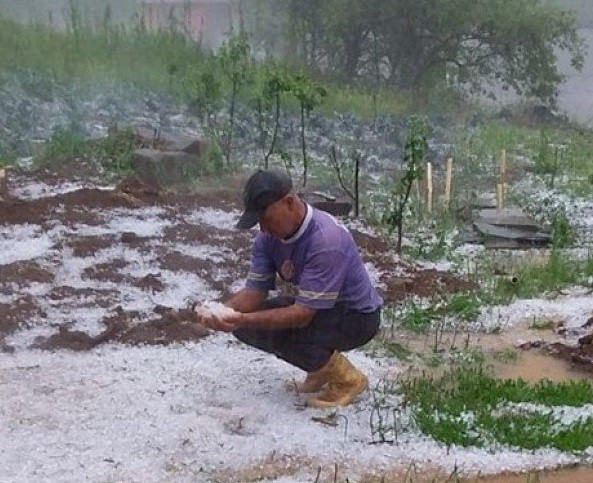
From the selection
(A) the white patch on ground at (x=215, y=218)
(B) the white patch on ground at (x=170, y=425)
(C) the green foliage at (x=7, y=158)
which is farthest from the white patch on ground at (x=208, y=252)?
(C) the green foliage at (x=7, y=158)

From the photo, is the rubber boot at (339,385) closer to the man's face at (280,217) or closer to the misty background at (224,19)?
the man's face at (280,217)

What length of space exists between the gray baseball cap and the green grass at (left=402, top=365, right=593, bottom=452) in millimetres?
1068

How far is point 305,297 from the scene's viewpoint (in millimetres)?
3953

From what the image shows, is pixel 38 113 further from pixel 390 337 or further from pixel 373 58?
pixel 373 58

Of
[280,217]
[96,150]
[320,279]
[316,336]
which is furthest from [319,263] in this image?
[96,150]

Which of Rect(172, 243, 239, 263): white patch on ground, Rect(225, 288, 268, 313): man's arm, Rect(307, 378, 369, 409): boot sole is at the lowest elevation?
Rect(307, 378, 369, 409): boot sole

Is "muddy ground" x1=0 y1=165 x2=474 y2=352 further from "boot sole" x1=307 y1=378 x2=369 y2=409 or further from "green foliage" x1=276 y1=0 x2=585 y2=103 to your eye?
"green foliage" x1=276 y1=0 x2=585 y2=103

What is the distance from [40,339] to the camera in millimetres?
4988

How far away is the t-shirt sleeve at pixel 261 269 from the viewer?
4.20 meters

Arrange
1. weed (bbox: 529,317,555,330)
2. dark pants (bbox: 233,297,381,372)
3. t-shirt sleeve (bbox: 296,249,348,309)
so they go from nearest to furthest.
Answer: t-shirt sleeve (bbox: 296,249,348,309)
dark pants (bbox: 233,297,381,372)
weed (bbox: 529,317,555,330)

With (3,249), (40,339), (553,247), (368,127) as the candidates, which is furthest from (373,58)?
(40,339)

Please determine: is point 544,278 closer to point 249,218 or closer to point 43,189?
point 249,218

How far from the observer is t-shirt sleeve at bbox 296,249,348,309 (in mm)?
3938

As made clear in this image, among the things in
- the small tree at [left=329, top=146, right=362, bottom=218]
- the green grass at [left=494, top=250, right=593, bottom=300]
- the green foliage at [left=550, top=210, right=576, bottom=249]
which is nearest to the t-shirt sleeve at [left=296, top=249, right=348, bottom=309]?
the green grass at [left=494, top=250, right=593, bottom=300]
